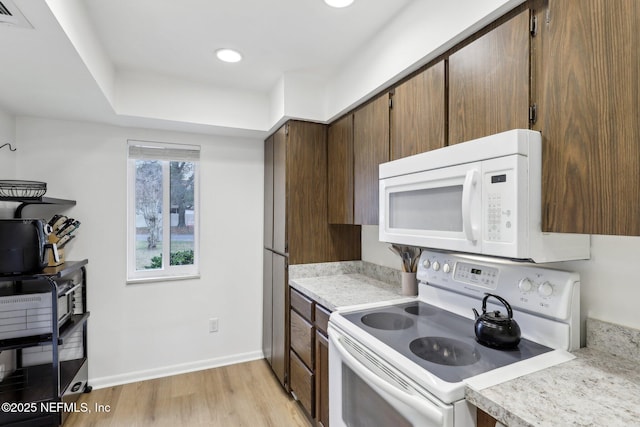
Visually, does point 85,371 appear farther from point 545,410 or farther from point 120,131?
point 545,410

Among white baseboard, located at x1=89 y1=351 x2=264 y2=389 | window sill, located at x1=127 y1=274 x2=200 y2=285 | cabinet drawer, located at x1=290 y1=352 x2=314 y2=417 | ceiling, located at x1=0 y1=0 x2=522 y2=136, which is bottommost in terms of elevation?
white baseboard, located at x1=89 y1=351 x2=264 y2=389

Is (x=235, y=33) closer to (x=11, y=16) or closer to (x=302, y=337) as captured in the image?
(x=11, y=16)

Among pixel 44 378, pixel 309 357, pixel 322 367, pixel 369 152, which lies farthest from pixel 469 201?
pixel 44 378

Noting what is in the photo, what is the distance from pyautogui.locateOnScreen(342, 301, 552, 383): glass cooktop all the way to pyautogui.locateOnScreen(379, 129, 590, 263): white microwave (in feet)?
1.17

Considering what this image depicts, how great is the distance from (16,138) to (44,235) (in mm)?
917

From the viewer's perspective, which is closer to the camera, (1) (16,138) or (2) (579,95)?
(2) (579,95)

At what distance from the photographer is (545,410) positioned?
0.81m

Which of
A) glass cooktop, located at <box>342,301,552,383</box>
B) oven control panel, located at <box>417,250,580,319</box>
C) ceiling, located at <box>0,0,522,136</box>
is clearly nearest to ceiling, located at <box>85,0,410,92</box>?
ceiling, located at <box>0,0,522,136</box>

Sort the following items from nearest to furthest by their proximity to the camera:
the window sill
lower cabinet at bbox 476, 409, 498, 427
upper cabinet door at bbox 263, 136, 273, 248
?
lower cabinet at bbox 476, 409, 498, 427 → the window sill → upper cabinet door at bbox 263, 136, 273, 248

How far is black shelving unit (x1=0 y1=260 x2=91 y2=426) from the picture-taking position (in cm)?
189

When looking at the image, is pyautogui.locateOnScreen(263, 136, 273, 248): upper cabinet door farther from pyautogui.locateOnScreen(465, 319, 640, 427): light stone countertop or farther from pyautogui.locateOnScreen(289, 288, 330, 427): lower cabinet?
pyautogui.locateOnScreen(465, 319, 640, 427): light stone countertop

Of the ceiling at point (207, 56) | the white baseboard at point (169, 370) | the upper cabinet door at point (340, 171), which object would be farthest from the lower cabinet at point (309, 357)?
the ceiling at point (207, 56)

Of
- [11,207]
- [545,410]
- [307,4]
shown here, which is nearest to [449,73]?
[307,4]

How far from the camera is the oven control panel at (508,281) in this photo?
1153mm
